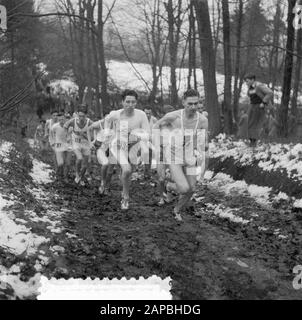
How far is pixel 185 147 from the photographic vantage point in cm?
868

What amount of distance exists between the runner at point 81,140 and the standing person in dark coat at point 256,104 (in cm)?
431

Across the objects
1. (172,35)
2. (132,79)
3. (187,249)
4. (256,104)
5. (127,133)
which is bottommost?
(187,249)

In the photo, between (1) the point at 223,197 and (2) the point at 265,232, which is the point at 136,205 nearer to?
(1) the point at 223,197

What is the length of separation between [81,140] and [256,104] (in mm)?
4761

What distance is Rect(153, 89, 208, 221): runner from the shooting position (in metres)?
Answer: 8.55

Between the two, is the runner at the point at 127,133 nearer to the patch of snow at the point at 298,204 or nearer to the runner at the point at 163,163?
the runner at the point at 163,163

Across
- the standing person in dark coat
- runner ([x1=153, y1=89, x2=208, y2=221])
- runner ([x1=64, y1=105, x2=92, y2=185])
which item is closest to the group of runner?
runner ([x1=153, y1=89, x2=208, y2=221])

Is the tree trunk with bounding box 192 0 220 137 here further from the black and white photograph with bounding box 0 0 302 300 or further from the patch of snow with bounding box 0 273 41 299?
the patch of snow with bounding box 0 273 41 299

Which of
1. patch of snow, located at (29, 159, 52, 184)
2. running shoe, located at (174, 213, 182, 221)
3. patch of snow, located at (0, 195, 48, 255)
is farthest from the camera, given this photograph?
patch of snow, located at (29, 159, 52, 184)

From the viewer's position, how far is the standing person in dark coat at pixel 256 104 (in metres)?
12.7

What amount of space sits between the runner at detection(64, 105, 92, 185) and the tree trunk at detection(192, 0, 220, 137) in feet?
16.0

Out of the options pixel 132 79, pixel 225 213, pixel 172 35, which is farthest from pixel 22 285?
pixel 132 79

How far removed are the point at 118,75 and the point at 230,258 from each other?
6030 centimetres

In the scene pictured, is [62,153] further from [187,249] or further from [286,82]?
[187,249]
